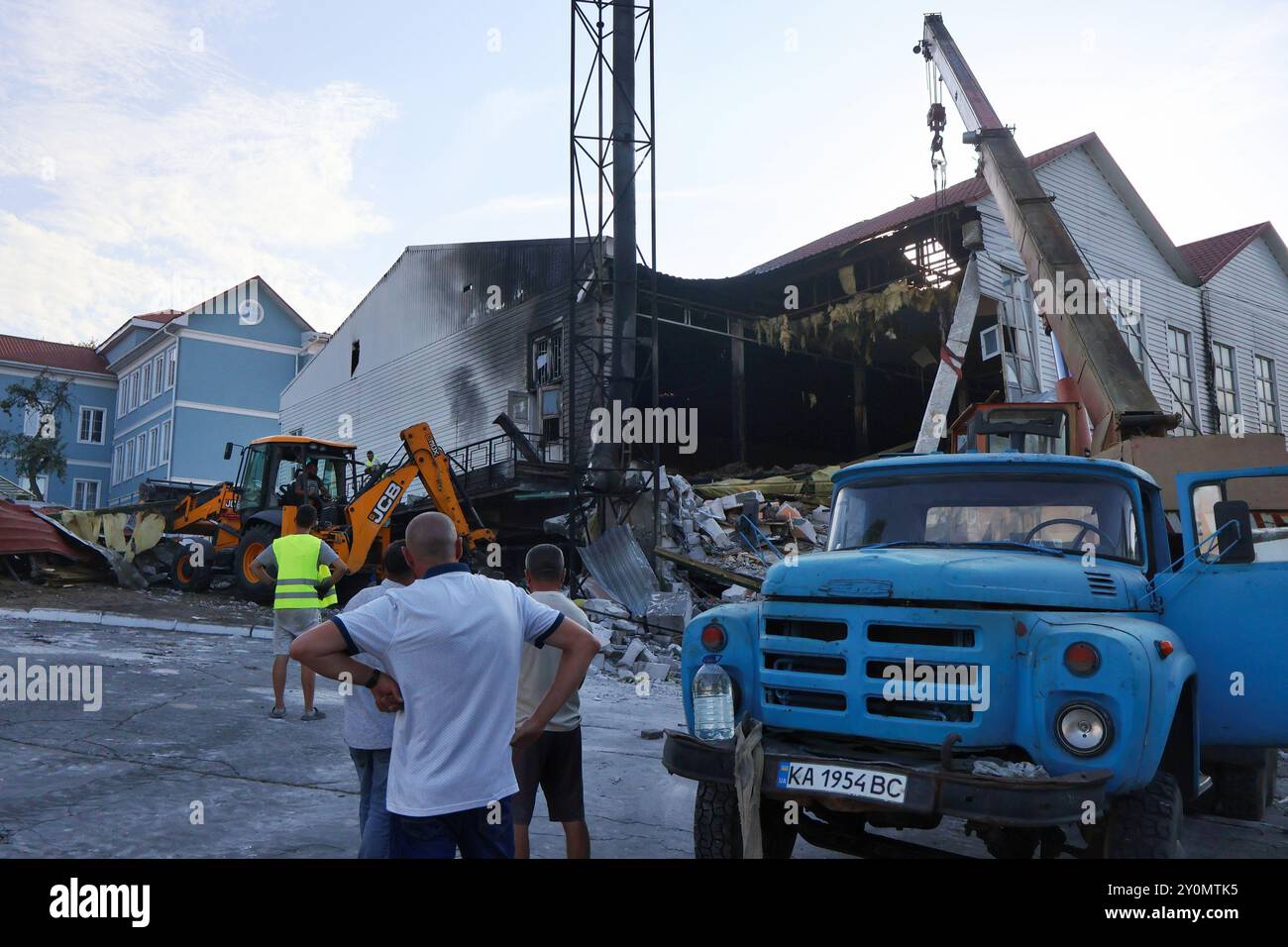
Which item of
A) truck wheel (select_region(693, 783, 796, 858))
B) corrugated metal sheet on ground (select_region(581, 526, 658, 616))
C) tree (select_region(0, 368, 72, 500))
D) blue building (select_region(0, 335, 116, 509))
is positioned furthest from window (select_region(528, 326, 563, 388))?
blue building (select_region(0, 335, 116, 509))

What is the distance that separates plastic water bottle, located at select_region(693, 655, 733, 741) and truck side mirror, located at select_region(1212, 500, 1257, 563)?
260cm

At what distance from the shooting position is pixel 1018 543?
16.5 feet

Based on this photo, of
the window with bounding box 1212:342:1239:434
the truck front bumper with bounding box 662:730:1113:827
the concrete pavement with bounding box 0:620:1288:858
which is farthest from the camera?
the window with bounding box 1212:342:1239:434

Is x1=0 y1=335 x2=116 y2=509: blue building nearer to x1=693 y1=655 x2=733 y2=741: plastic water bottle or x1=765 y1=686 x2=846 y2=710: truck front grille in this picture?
x1=693 y1=655 x2=733 y2=741: plastic water bottle

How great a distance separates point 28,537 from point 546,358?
477 inches

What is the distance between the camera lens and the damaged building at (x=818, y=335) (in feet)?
72.3

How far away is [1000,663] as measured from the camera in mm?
4246

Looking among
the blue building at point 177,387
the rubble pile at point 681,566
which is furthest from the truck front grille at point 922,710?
the blue building at point 177,387

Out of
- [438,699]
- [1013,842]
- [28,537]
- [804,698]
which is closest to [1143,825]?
[1013,842]

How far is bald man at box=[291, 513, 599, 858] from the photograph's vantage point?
3.37m

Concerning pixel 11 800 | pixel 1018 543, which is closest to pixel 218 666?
pixel 11 800

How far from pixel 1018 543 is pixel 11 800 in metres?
5.94

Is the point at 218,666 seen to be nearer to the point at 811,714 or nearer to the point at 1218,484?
the point at 811,714

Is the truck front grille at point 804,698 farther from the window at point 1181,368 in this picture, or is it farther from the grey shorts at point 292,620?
the window at point 1181,368
